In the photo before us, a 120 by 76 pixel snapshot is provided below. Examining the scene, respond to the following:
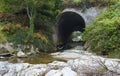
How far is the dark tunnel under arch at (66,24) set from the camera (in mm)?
23073

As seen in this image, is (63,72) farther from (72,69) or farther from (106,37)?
(106,37)

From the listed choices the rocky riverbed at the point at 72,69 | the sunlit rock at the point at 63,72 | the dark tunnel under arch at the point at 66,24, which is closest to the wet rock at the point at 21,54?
the rocky riverbed at the point at 72,69

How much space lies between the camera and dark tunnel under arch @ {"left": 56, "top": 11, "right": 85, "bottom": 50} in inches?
908

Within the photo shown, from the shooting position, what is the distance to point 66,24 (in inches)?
1045

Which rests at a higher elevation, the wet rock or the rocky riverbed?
the rocky riverbed

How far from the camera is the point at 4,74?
33.4ft

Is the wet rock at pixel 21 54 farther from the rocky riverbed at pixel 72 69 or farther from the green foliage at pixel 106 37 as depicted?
the rocky riverbed at pixel 72 69

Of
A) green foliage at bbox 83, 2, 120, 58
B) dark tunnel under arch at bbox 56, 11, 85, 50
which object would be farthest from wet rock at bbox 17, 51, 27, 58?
Answer: dark tunnel under arch at bbox 56, 11, 85, 50

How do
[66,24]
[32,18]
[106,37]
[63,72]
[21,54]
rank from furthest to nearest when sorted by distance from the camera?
1. [66,24]
2. [32,18]
3. [21,54]
4. [106,37]
5. [63,72]

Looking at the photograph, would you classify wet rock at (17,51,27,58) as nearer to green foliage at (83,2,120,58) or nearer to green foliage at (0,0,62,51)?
green foliage at (0,0,62,51)

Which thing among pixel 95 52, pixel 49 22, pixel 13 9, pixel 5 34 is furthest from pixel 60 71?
pixel 49 22

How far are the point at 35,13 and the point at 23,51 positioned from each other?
2.56 m

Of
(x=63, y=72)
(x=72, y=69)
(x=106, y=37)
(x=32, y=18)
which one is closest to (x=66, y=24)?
(x=32, y=18)

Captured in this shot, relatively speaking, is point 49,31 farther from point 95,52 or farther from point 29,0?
point 95,52
